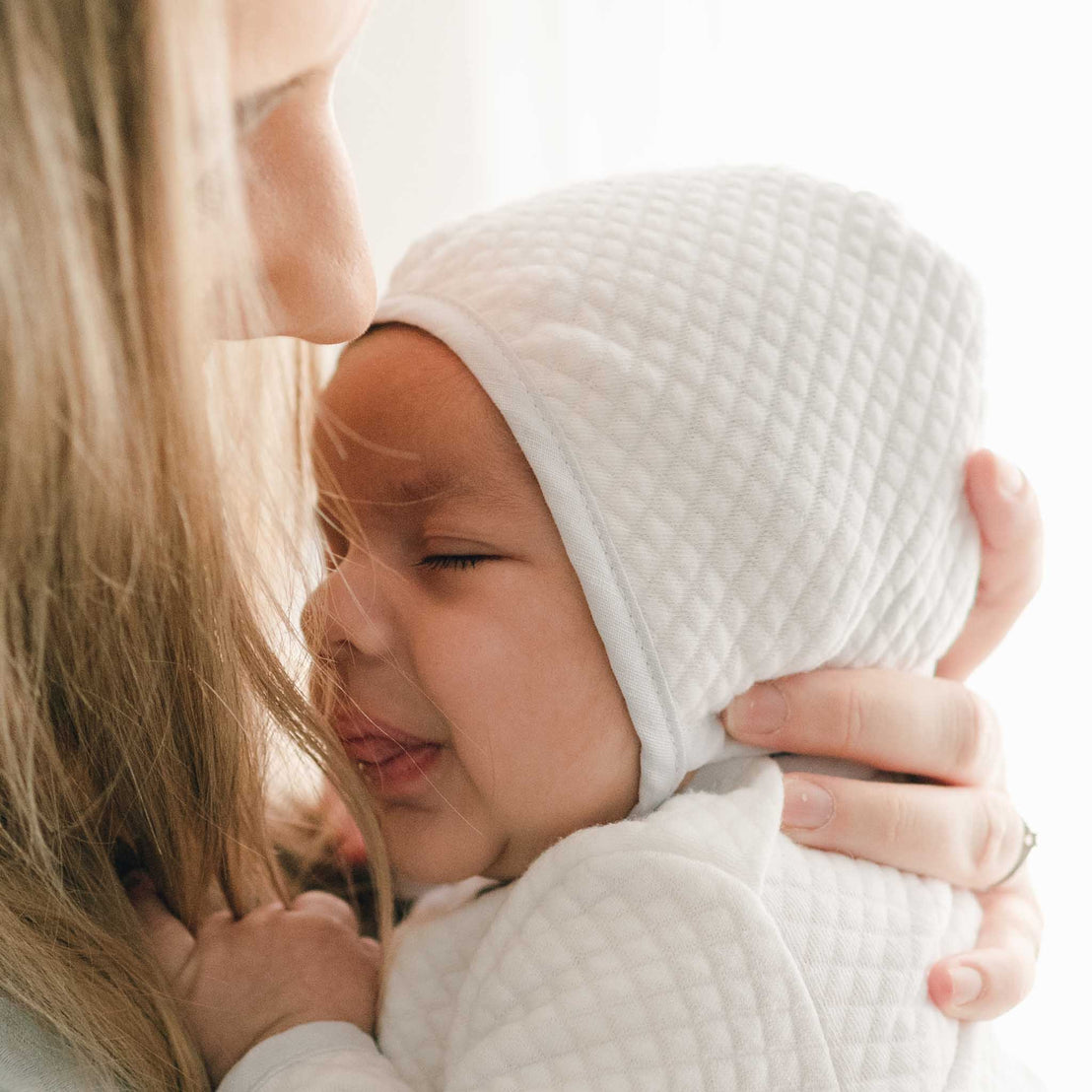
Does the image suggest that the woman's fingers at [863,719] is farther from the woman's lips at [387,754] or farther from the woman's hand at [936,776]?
the woman's lips at [387,754]

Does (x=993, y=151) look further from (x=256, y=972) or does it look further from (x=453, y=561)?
(x=256, y=972)

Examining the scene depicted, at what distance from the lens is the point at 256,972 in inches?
30.7

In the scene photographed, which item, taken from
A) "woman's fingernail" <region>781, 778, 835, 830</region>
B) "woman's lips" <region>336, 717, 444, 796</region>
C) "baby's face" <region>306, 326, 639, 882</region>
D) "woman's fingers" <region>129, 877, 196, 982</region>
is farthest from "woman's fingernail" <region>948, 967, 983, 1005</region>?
"woman's fingers" <region>129, 877, 196, 982</region>

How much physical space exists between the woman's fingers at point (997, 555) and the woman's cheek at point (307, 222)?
491 millimetres

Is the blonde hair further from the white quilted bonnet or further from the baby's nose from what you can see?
the white quilted bonnet

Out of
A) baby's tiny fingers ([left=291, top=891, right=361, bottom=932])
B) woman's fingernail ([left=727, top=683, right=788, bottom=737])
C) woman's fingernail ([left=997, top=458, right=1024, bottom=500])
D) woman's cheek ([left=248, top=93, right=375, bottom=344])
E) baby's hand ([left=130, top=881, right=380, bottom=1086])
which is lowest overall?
baby's tiny fingers ([left=291, top=891, right=361, bottom=932])

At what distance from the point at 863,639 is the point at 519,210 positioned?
17.5 inches

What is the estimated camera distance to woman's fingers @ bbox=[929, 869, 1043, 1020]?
74 cm

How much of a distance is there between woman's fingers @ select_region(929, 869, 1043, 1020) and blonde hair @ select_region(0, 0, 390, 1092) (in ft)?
1.33

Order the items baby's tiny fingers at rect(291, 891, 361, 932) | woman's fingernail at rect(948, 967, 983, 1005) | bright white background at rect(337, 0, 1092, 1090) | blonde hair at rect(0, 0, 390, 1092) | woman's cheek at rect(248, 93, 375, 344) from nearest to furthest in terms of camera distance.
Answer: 1. blonde hair at rect(0, 0, 390, 1092)
2. woman's cheek at rect(248, 93, 375, 344)
3. woman's fingernail at rect(948, 967, 983, 1005)
4. baby's tiny fingers at rect(291, 891, 361, 932)
5. bright white background at rect(337, 0, 1092, 1090)

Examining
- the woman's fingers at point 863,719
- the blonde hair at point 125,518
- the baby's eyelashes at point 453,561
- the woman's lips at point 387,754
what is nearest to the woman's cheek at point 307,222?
the blonde hair at point 125,518

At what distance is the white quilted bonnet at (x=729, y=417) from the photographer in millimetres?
752

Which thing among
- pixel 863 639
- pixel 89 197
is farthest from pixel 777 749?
pixel 89 197

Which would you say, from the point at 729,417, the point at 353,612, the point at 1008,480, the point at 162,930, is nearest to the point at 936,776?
the point at 1008,480
